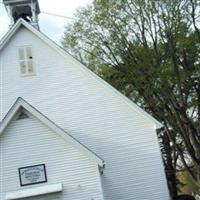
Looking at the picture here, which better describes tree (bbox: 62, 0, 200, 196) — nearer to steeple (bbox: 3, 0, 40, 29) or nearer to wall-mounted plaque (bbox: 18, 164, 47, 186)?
steeple (bbox: 3, 0, 40, 29)

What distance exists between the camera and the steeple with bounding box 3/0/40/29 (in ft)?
81.4

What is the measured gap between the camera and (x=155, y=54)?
22.0 m

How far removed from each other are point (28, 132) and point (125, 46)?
6896 millimetres

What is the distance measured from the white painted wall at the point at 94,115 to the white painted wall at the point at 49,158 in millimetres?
3022

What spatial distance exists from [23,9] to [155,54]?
7841 millimetres

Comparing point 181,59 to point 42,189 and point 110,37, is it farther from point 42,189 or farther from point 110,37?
point 42,189

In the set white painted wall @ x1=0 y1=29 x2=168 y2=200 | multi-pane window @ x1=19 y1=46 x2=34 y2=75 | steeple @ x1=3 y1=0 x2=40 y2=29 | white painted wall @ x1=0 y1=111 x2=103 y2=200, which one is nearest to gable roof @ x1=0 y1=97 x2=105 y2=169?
white painted wall @ x1=0 y1=111 x2=103 y2=200

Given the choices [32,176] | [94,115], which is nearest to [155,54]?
[94,115]

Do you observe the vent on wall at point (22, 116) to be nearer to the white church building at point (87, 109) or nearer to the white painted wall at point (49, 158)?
the white painted wall at point (49, 158)

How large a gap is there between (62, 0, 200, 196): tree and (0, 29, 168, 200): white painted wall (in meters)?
1.66

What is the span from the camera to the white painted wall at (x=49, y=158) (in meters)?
18.7

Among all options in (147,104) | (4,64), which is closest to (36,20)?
(4,64)

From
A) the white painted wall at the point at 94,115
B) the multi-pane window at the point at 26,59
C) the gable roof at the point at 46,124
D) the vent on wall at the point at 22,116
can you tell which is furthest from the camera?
the multi-pane window at the point at 26,59

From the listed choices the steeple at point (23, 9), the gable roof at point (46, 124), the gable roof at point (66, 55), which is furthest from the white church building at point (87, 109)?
the gable roof at point (46, 124)
